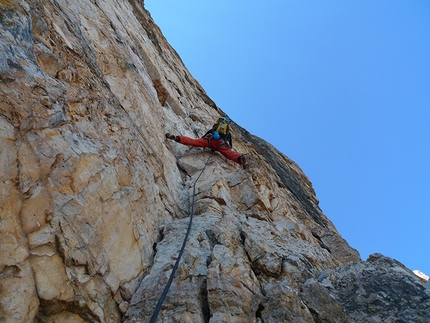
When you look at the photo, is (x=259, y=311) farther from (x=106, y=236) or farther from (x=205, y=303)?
(x=106, y=236)

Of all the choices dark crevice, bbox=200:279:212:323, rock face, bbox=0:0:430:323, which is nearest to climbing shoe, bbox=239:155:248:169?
rock face, bbox=0:0:430:323

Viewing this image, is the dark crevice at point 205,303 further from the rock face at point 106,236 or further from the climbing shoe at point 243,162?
the climbing shoe at point 243,162

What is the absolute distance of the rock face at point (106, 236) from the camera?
2961 mm

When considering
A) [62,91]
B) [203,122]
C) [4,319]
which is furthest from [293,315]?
[203,122]

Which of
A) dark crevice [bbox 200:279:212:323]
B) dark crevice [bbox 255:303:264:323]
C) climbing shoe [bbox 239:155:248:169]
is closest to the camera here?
dark crevice [bbox 200:279:212:323]

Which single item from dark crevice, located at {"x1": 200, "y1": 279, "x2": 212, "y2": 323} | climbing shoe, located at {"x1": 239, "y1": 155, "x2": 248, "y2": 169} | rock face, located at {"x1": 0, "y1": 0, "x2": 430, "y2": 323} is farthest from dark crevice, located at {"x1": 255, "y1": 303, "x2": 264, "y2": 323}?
climbing shoe, located at {"x1": 239, "y1": 155, "x2": 248, "y2": 169}

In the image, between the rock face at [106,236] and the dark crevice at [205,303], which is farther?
the dark crevice at [205,303]

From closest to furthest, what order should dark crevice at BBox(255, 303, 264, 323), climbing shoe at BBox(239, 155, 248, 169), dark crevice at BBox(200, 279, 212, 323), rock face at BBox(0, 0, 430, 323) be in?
rock face at BBox(0, 0, 430, 323) < dark crevice at BBox(200, 279, 212, 323) < dark crevice at BBox(255, 303, 264, 323) < climbing shoe at BBox(239, 155, 248, 169)

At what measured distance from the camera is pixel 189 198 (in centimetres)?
652

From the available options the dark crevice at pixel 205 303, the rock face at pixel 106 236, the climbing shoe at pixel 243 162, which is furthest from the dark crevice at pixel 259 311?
the climbing shoe at pixel 243 162

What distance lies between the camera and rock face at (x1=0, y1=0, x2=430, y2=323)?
2961mm

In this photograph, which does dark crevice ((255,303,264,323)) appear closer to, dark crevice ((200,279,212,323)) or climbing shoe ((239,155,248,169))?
dark crevice ((200,279,212,323))

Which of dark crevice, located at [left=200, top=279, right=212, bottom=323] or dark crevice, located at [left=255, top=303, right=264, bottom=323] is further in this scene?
dark crevice, located at [left=255, top=303, right=264, bottom=323]

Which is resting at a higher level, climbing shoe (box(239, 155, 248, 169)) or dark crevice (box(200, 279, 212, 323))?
climbing shoe (box(239, 155, 248, 169))
